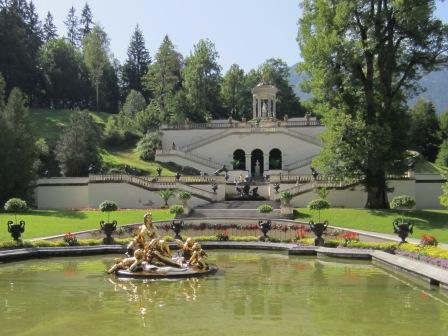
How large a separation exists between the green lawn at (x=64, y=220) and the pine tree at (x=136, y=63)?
6344 cm

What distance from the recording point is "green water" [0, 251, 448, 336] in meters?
11.3

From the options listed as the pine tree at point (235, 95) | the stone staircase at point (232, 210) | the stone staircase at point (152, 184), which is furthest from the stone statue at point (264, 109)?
the stone staircase at point (232, 210)

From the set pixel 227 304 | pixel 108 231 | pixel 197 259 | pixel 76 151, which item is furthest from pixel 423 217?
pixel 76 151

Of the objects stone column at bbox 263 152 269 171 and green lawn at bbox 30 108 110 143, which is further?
green lawn at bbox 30 108 110 143

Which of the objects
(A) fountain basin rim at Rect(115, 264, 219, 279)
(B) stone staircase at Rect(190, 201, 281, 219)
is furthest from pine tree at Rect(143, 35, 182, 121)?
(A) fountain basin rim at Rect(115, 264, 219, 279)

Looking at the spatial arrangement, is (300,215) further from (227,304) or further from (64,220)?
(227,304)

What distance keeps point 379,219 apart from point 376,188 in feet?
13.9

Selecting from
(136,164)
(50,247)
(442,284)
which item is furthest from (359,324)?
(136,164)

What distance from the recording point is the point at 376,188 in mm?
37188

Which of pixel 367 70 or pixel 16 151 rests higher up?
pixel 367 70

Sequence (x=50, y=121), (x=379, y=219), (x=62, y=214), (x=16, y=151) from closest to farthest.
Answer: (x=379, y=219)
(x=62, y=214)
(x=16, y=151)
(x=50, y=121)

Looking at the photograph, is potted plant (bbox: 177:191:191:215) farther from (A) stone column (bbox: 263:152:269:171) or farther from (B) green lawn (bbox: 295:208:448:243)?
(A) stone column (bbox: 263:152:269:171)

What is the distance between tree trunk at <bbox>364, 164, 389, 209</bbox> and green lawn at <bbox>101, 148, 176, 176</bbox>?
23.3m

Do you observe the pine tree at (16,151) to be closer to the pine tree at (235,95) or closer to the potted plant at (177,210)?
the potted plant at (177,210)
